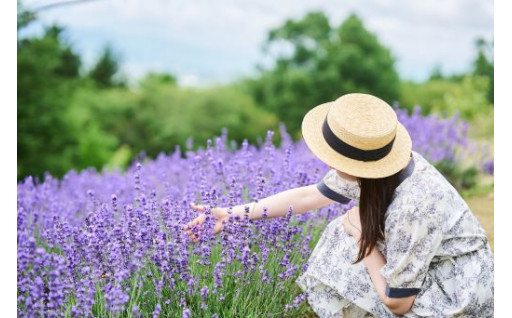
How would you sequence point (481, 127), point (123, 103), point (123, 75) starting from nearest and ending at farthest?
point (481, 127), point (123, 103), point (123, 75)

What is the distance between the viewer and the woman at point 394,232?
6.75 feet

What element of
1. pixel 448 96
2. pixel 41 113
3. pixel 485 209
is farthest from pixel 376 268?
pixel 448 96

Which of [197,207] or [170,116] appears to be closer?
[197,207]

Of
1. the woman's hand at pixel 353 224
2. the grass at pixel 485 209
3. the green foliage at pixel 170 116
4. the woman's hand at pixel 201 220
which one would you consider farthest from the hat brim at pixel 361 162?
the green foliage at pixel 170 116

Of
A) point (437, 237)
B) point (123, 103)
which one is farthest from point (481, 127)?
point (437, 237)

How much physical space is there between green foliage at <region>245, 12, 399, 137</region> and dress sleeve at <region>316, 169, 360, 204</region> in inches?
459

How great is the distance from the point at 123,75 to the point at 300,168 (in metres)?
17.5

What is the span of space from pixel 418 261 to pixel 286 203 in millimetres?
592

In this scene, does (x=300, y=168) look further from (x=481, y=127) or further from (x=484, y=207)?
(x=481, y=127)

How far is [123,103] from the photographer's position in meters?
14.1

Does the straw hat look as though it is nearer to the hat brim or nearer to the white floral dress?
the hat brim

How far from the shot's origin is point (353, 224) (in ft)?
7.43

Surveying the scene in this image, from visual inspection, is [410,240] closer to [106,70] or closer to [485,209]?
[485,209]

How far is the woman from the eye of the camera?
6.75ft
